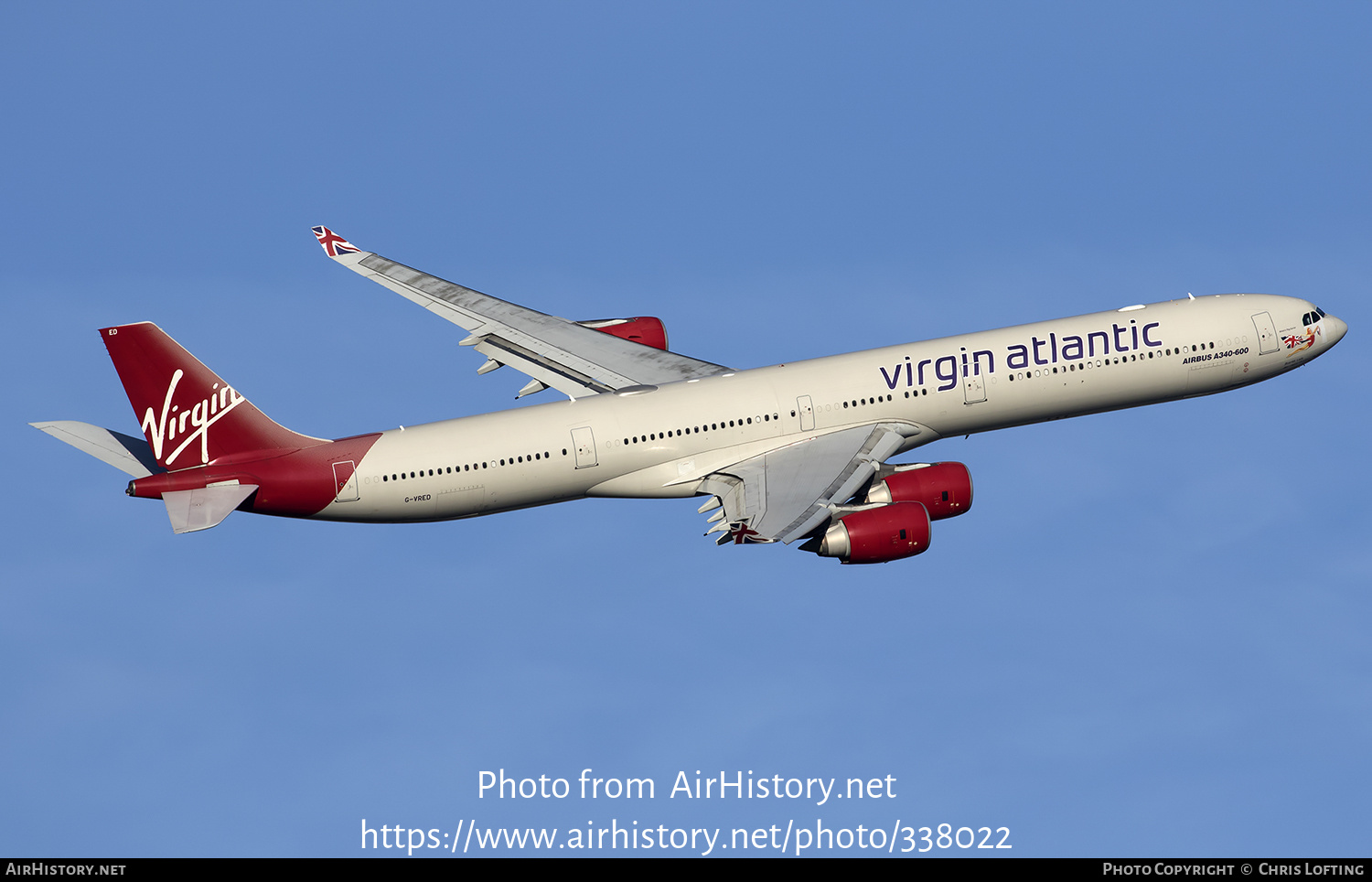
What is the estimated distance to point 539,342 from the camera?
6875 cm

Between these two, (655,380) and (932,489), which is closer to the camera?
(932,489)

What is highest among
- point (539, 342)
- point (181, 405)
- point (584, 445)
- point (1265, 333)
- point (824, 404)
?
point (539, 342)

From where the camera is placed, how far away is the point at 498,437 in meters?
61.4

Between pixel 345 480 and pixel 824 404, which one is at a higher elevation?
pixel 824 404

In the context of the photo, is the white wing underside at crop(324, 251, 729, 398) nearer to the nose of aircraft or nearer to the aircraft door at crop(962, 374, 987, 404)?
the aircraft door at crop(962, 374, 987, 404)

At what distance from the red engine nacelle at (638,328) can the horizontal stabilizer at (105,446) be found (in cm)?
1919

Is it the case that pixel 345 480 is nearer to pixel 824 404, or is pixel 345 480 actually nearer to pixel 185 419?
pixel 185 419

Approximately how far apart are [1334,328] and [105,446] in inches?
1882

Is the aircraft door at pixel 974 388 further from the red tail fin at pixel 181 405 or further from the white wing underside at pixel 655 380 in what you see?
the red tail fin at pixel 181 405

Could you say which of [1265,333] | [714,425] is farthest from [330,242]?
[1265,333]

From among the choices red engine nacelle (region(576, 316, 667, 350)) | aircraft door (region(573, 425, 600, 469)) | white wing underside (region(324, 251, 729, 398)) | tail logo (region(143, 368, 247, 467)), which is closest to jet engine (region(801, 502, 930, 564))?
aircraft door (region(573, 425, 600, 469))

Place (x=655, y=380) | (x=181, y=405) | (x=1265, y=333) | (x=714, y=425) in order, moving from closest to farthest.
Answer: (x=181, y=405) < (x=714, y=425) < (x=655, y=380) < (x=1265, y=333)

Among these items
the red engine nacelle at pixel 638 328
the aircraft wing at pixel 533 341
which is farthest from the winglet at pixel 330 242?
the red engine nacelle at pixel 638 328

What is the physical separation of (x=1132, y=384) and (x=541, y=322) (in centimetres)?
2375
